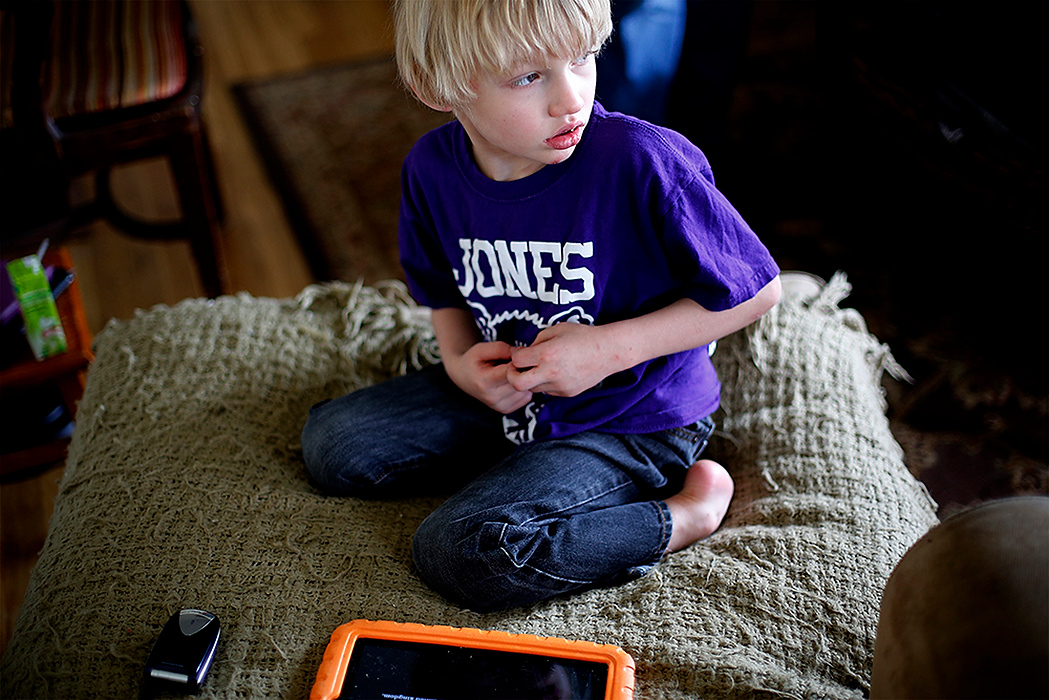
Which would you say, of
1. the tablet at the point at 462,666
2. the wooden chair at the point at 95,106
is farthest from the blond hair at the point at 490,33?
the wooden chair at the point at 95,106

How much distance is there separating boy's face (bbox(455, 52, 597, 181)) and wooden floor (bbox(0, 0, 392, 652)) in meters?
0.91

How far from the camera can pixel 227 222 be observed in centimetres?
186

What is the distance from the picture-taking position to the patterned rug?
1253 millimetres

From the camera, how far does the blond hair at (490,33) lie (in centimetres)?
66

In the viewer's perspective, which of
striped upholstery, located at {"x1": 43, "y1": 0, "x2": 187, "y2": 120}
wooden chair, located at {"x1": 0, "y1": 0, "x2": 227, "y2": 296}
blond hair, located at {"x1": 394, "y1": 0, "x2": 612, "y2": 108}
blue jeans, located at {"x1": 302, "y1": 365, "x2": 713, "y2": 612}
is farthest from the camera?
striped upholstery, located at {"x1": 43, "y1": 0, "x2": 187, "y2": 120}

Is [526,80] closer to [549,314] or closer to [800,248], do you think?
[549,314]

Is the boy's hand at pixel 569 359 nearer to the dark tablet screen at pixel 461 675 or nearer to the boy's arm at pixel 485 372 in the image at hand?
the boy's arm at pixel 485 372

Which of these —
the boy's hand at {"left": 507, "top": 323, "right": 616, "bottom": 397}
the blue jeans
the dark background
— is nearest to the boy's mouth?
the boy's hand at {"left": 507, "top": 323, "right": 616, "bottom": 397}

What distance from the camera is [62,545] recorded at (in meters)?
0.84

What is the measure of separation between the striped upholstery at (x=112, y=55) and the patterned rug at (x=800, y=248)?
48 cm

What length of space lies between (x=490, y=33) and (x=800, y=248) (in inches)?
43.6

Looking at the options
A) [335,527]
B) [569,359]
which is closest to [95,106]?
[335,527]

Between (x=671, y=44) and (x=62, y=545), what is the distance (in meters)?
0.99

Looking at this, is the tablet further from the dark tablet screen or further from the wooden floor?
the wooden floor
